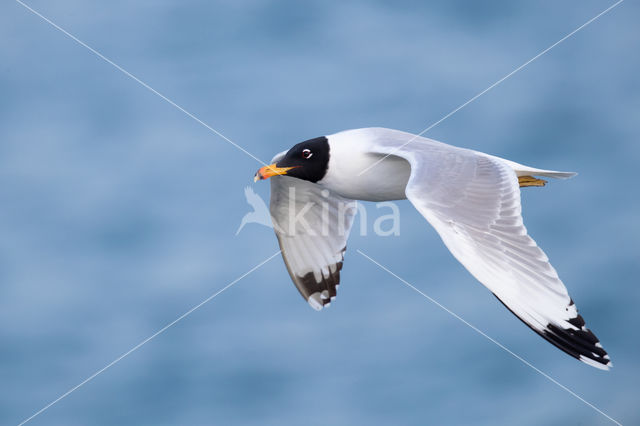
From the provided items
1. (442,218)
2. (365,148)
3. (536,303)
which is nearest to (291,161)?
(365,148)

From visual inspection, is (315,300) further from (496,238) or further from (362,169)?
(496,238)

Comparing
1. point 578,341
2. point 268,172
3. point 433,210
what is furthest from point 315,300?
point 578,341

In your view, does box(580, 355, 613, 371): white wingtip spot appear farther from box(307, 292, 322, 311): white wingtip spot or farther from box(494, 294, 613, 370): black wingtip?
box(307, 292, 322, 311): white wingtip spot

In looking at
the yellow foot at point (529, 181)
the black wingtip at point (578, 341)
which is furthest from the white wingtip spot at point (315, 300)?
the black wingtip at point (578, 341)

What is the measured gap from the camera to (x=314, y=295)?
6090 millimetres

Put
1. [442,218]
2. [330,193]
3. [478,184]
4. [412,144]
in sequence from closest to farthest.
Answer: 1. [442,218]
2. [478,184]
3. [412,144]
4. [330,193]

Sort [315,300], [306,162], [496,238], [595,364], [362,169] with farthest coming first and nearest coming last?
[315,300]
[306,162]
[362,169]
[496,238]
[595,364]

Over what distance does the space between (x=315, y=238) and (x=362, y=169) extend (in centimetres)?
106

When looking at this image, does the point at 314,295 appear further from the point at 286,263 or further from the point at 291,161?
the point at 291,161

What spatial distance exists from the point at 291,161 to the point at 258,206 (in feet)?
2.61

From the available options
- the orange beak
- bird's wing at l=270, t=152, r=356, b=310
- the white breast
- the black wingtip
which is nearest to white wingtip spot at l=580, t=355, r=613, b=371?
the black wingtip

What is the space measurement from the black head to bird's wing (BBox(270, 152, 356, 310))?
682mm

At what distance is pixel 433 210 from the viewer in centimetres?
438

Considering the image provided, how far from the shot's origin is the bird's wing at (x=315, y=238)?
240 inches
